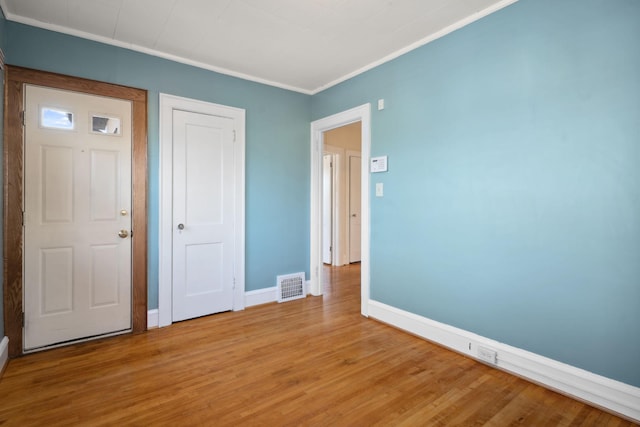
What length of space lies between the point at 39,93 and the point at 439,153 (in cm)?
341

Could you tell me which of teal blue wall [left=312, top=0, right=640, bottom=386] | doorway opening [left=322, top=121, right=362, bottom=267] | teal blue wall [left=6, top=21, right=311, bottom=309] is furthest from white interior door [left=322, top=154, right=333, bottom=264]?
teal blue wall [left=312, top=0, right=640, bottom=386]

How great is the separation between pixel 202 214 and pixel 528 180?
2997 millimetres

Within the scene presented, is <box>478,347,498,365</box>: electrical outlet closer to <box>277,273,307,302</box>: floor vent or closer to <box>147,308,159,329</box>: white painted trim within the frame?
<box>277,273,307,302</box>: floor vent

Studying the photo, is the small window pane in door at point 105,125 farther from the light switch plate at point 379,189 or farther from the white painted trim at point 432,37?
the light switch plate at point 379,189

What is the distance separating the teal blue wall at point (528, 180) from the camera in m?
1.82

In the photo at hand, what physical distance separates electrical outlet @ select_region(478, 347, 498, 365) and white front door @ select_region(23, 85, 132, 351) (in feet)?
10.2

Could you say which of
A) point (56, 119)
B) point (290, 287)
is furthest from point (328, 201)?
point (56, 119)

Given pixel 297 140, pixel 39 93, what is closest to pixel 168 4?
pixel 39 93

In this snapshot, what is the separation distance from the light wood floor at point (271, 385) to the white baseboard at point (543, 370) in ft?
0.22

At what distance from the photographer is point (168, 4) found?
232 cm

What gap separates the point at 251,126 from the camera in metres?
3.71

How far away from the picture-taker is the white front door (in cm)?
255

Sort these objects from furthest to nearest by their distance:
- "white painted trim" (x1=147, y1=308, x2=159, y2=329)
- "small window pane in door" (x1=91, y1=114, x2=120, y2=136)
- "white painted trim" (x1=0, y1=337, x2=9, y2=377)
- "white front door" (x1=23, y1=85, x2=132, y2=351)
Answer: "white painted trim" (x1=147, y1=308, x2=159, y2=329)
"small window pane in door" (x1=91, y1=114, x2=120, y2=136)
"white front door" (x1=23, y1=85, x2=132, y2=351)
"white painted trim" (x1=0, y1=337, x2=9, y2=377)

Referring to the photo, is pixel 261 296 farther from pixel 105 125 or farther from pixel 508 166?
pixel 508 166
